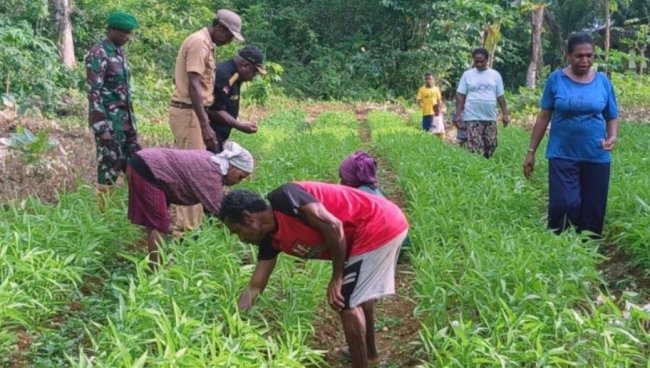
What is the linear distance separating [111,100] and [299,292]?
8.37 feet

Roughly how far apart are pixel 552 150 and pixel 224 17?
2609 millimetres

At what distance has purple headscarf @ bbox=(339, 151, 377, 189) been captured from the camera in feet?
14.9

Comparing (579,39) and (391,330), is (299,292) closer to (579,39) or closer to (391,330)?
(391,330)

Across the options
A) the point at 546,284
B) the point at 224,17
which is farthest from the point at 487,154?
the point at 546,284

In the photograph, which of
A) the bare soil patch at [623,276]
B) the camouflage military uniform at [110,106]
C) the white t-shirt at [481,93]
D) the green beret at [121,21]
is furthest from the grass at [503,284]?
the green beret at [121,21]

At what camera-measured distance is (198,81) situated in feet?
17.2

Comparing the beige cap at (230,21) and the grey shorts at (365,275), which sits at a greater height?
the beige cap at (230,21)

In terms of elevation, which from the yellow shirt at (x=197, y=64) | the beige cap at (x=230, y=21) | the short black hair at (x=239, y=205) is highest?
the beige cap at (x=230, y=21)

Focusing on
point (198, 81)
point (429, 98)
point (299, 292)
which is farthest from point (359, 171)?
point (429, 98)

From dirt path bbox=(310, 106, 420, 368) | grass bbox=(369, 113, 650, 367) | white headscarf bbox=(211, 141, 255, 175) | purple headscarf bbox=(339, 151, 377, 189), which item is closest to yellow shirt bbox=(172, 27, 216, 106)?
white headscarf bbox=(211, 141, 255, 175)

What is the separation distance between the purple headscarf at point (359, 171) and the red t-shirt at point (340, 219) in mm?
1185

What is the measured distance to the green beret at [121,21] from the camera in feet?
17.5

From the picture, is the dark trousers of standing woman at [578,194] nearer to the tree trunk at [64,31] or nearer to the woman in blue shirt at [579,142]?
the woman in blue shirt at [579,142]

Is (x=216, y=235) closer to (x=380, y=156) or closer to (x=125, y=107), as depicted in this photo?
(x=125, y=107)
